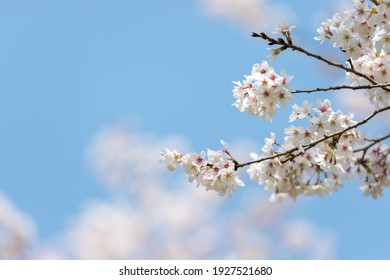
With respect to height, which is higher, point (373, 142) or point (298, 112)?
point (373, 142)

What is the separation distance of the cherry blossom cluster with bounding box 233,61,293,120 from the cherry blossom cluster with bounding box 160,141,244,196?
328 millimetres

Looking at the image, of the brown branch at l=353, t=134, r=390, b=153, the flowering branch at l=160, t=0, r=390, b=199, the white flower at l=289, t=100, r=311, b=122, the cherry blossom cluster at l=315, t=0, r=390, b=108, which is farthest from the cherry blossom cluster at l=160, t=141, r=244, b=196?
the brown branch at l=353, t=134, r=390, b=153

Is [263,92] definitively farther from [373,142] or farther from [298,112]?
[373,142]

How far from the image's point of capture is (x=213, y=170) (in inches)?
164

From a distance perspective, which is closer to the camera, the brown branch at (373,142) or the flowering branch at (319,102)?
the flowering branch at (319,102)

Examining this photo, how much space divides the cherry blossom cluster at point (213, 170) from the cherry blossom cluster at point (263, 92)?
0.33m

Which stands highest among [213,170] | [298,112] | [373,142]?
[373,142]

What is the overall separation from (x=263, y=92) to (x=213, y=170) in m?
0.66

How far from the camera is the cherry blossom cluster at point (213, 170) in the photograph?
412 cm

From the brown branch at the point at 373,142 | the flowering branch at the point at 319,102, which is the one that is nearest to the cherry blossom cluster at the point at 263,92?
the flowering branch at the point at 319,102

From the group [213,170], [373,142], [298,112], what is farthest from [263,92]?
[373,142]

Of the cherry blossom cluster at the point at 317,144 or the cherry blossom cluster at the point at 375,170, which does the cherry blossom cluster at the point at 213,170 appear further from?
the cherry blossom cluster at the point at 375,170
